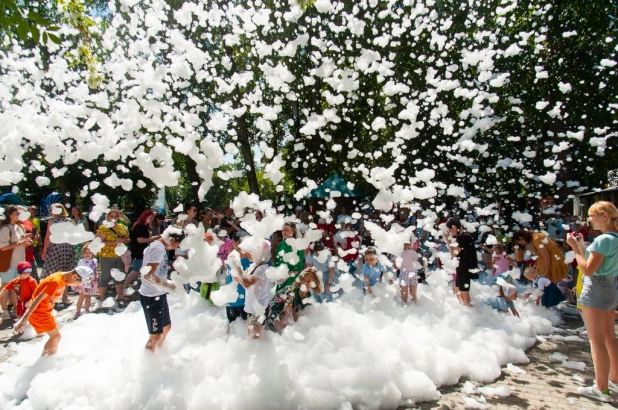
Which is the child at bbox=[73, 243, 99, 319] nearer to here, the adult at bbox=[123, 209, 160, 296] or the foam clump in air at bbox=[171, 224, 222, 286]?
the adult at bbox=[123, 209, 160, 296]

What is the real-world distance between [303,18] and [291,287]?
10790mm

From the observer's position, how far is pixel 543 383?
4320 millimetres

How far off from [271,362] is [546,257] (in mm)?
5030

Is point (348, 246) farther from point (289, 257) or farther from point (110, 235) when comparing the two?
point (110, 235)

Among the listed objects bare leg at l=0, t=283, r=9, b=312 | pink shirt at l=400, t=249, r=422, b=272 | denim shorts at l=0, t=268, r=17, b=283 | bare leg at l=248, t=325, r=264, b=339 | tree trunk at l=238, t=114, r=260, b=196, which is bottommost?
bare leg at l=248, t=325, r=264, b=339

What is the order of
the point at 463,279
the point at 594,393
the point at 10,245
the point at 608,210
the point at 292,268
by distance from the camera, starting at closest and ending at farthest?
the point at 608,210 → the point at 594,393 → the point at 292,268 → the point at 10,245 → the point at 463,279

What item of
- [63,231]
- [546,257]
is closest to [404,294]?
[546,257]

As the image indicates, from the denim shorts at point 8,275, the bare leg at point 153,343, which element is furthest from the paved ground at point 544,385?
the denim shorts at point 8,275

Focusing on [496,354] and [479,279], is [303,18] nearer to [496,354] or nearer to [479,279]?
[479,279]

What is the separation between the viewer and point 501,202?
63.7 ft

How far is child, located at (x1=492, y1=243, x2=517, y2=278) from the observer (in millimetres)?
7379

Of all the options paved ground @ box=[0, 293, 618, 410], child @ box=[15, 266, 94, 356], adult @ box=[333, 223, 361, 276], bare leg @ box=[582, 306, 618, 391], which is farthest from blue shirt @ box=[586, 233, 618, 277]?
child @ box=[15, 266, 94, 356]

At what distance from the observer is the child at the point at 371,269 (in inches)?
269

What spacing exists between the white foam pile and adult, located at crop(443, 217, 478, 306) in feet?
2.67
